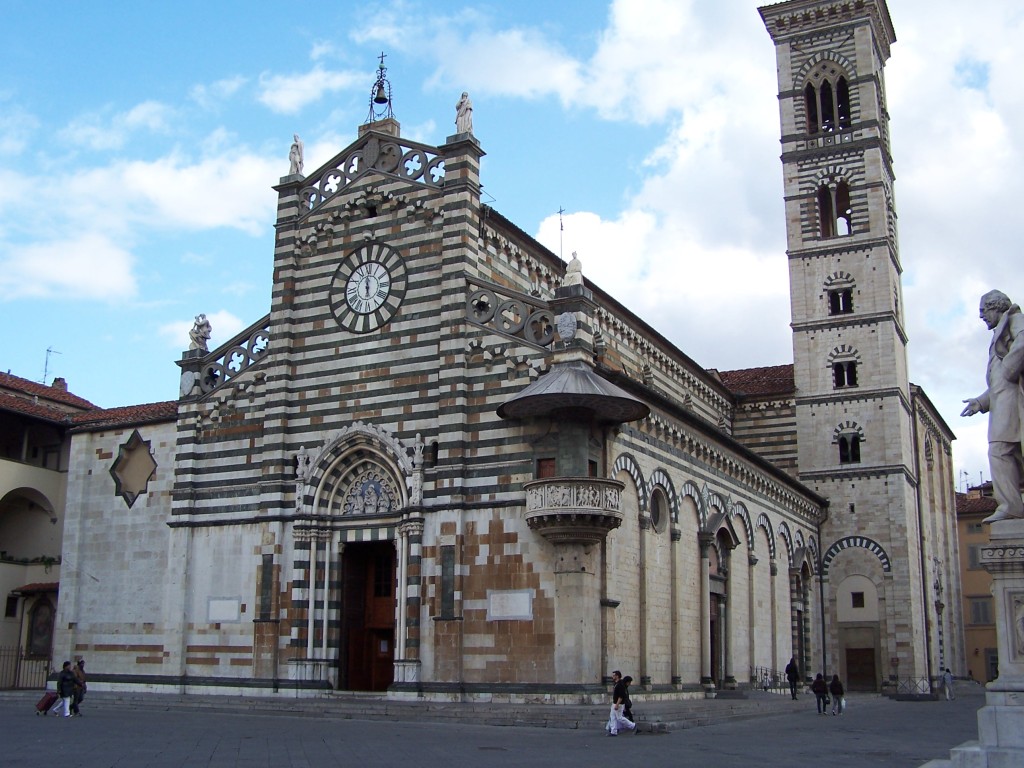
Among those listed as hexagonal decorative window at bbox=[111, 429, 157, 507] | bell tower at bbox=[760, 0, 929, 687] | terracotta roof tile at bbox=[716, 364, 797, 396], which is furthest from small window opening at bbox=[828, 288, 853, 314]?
hexagonal decorative window at bbox=[111, 429, 157, 507]

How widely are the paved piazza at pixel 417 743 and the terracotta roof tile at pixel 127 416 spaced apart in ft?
30.5

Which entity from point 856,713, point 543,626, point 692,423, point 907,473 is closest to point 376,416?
point 543,626

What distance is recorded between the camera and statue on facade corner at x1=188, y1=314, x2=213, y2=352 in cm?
3306

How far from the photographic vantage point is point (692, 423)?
107 ft

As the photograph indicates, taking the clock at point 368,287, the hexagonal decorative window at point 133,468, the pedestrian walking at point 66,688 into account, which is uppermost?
the clock at point 368,287

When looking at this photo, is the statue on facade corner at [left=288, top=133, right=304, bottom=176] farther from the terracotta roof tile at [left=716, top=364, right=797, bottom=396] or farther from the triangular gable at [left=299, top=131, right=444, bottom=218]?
the terracotta roof tile at [left=716, top=364, right=797, bottom=396]

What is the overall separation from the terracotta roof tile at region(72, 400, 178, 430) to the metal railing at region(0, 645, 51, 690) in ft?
24.5

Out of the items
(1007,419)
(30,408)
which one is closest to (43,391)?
(30,408)

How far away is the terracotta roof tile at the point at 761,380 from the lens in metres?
48.1

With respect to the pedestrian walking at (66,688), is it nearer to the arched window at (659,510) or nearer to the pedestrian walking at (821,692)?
the arched window at (659,510)

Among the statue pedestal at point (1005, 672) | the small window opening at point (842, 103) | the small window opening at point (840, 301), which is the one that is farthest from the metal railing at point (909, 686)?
the statue pedestal at point (1005, 672)

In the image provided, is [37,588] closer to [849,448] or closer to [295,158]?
[295,158]

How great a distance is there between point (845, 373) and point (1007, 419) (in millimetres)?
35620

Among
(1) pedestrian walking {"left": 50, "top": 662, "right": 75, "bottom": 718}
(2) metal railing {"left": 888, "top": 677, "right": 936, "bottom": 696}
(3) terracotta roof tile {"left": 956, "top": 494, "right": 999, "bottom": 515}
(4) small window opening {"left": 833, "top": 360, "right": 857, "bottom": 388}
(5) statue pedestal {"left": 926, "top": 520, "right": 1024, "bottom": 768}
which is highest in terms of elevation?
(4) small window opening {"left": 833, "top": 360, "right": 857, "bottom": 388}
